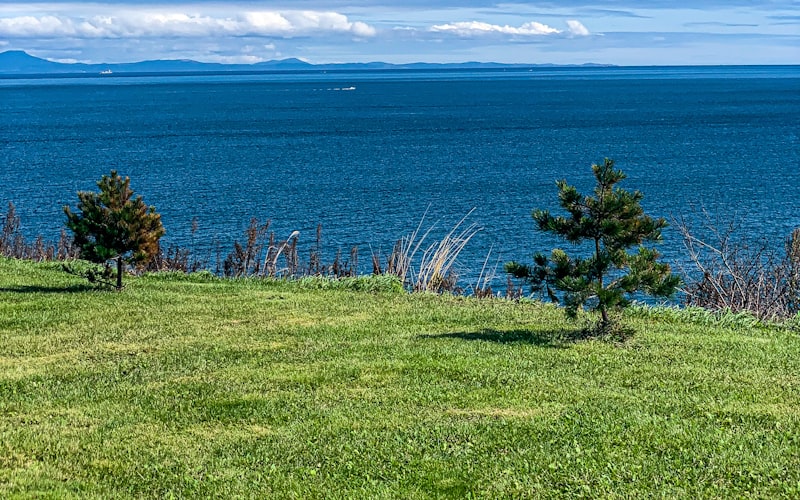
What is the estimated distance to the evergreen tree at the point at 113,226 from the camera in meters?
19.6

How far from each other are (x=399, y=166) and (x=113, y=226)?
5352 centimetres

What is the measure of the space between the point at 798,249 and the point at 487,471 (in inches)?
529

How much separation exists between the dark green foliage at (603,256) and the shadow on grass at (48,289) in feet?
31.7

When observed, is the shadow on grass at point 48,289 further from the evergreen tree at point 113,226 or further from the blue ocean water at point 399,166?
the blue ocean water at point 399,166

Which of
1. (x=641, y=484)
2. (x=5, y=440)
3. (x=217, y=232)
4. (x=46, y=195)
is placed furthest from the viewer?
(x=46, y=195)

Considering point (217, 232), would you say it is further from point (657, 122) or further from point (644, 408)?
point (657, 122)

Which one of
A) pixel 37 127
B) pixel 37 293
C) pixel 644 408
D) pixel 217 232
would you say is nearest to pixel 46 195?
pixel 217 232

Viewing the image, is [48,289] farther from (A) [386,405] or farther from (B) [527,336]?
(A) [386,405]

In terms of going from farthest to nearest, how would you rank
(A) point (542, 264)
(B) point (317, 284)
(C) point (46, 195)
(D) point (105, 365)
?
(C) point (46, 195) → (B) point (317, 284) → (A) point (542, 264) → (D) point (105, 365)

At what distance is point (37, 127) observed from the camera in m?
116

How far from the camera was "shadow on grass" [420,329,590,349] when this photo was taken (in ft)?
49.9

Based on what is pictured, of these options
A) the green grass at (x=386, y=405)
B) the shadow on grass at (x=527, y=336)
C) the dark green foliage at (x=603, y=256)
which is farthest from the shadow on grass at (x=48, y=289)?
the dark green foliage at (x=603, y=256)

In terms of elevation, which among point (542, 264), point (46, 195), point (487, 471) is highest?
point (542, 264)

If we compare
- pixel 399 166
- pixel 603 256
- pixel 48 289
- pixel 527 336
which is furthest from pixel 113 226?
pixel 399 166
